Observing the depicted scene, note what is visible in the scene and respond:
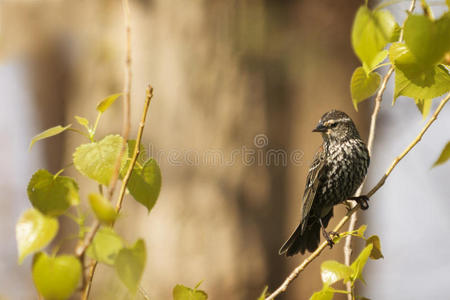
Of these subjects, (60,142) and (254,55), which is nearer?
(254,55)

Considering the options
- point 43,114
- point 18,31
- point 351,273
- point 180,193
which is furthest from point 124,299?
point 18,31

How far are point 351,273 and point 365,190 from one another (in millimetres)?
3991

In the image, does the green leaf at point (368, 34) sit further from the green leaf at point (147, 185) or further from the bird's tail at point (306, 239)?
the bird's tail at point (306, 239)

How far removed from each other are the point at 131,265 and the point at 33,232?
0.70 feet

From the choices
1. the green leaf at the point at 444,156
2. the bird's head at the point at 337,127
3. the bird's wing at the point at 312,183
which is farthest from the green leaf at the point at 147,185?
the bird's head at the point at 337,127

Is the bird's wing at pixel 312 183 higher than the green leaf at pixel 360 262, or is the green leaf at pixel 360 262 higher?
the green leaf at pixel 360 262

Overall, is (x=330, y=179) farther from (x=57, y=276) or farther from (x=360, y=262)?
(x=57, y=276)

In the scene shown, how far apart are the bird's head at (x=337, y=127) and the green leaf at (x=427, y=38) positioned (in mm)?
2646

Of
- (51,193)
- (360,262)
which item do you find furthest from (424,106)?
(51,193)

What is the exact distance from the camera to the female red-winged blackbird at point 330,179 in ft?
10.9

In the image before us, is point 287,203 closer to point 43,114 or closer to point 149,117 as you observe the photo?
point 149,117

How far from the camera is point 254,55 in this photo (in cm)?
484

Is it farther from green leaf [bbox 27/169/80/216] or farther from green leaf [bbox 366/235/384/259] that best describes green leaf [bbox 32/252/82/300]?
green leaf [bbox 366/235/384/259]

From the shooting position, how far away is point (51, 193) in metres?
1.16
